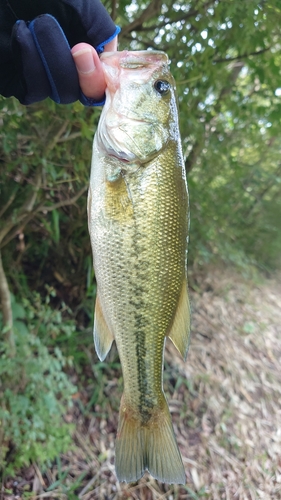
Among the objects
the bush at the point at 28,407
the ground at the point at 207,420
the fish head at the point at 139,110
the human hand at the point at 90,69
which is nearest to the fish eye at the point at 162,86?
the fish head at the point at 139,110

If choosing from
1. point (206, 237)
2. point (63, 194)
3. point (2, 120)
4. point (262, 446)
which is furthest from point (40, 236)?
point (262, 446)

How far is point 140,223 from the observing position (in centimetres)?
128

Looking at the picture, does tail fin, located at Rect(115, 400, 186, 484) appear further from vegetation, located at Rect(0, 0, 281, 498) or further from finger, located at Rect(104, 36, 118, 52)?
finger, located at Rect(104, 36, 118, 52)

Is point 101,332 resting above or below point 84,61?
below

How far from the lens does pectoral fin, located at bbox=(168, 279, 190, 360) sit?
1.39 meters

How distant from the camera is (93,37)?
1.09 metres

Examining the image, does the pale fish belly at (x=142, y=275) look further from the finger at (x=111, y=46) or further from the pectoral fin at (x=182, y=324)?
the finger at (x=111, y=46)

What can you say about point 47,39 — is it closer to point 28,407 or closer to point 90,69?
point 90,69

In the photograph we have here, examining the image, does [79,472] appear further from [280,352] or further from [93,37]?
[280,352]

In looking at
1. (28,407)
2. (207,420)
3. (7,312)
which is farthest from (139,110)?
(207,420)

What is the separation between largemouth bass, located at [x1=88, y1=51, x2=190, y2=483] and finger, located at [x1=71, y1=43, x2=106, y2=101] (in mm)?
41

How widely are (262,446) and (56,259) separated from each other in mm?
2394

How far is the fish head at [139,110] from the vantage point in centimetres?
122

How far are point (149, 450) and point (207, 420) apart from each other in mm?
1981
